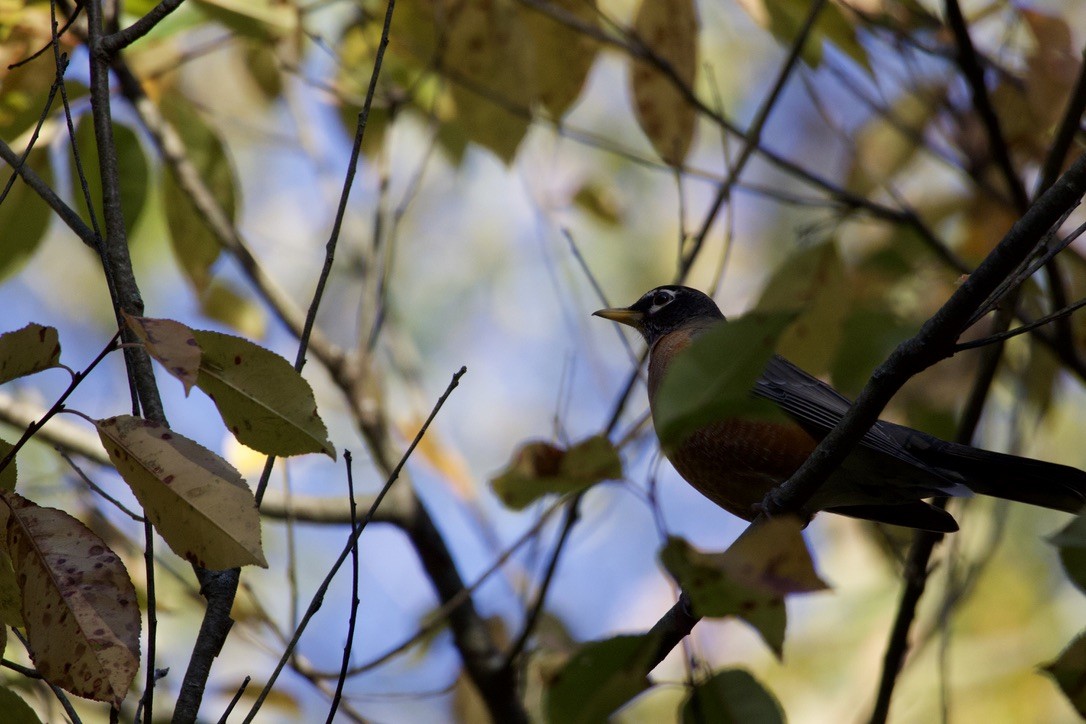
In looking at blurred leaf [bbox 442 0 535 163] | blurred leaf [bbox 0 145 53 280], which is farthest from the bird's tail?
blurred leaf [bbox 0 145 53 280]

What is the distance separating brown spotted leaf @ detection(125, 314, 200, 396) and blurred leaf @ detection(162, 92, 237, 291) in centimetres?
208

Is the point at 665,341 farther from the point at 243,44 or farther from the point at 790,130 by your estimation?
the point at 790,130

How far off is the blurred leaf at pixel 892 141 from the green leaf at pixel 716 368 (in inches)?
121

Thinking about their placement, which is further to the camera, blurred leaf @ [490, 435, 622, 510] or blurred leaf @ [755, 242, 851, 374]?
blurred leaf @ [755, 242, 851, 374]

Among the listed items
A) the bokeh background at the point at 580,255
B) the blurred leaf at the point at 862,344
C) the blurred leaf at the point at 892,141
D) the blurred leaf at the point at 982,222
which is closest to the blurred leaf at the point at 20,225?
the bokeh background at the point at 580,255

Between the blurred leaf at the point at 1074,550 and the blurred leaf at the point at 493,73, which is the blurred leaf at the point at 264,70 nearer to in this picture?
the blurred leaf at the point at 493,73

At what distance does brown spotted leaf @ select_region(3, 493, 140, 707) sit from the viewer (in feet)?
5.25

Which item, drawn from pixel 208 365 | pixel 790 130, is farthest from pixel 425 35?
pixel 790 130

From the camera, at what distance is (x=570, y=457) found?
7.75 ft

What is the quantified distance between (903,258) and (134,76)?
3.31m

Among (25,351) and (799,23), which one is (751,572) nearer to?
(25,351)

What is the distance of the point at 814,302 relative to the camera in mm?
3527

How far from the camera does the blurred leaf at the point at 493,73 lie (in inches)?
139

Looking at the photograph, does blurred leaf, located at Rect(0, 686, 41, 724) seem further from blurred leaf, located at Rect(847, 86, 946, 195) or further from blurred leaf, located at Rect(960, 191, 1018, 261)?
blurred leaf, located at Rect(960, 191, 1018, 261)
